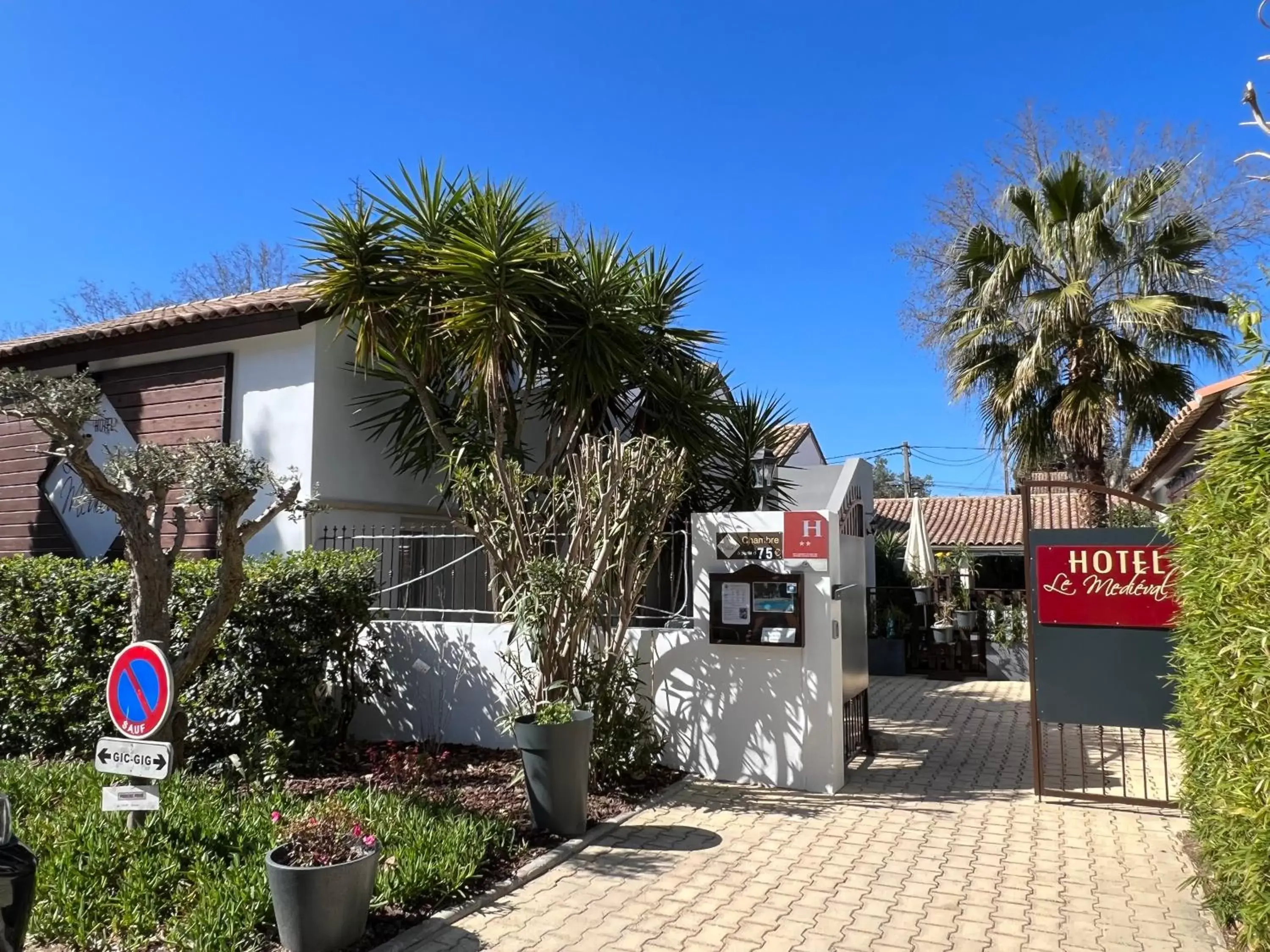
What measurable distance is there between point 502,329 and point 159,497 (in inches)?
118

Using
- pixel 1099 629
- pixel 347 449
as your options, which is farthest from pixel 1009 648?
pixel 347 449

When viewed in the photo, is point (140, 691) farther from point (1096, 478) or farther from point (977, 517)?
point (977, 517)

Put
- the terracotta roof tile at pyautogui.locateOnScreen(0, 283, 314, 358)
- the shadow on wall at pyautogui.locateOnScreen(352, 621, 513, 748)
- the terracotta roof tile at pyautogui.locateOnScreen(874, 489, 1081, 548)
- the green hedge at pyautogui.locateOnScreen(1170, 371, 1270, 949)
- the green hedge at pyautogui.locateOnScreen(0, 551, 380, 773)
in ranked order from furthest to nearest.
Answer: the terracotta roof tile at pyautogui.locateOnScreen(874, 489, 1081, 548)
the terracotta roof tile at pyautogui.locateOnScreen(0, 283, 314, 358)
the shadow on wall at pyautogui.locateOnScreen(352, 621, 513, 748)
the green hedge at pyautogui.locateOnScreen(0, 551, 380, 773)
the green hedge at pyautogui.locateOnScreen(1170, 371, 1270, 949)

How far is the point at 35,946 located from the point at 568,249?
6.87 m

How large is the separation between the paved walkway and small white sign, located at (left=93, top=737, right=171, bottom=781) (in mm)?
1640

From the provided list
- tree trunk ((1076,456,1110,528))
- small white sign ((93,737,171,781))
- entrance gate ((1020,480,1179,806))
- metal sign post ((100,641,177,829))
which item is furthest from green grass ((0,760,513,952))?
tree trunk ((1076,456,1110,528))

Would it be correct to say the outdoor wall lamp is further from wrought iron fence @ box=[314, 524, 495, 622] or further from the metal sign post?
the metal sign post

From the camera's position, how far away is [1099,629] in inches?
241

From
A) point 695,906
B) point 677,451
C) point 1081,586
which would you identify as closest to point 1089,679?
point 1081,586

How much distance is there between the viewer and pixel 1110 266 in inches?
446

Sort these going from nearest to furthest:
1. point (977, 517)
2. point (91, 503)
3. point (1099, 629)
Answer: point (1099, 629)
point (91, 503)
point (977, 517)

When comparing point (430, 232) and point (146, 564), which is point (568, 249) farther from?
point (146, 564)

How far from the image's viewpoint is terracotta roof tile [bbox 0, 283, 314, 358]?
29.2 feet

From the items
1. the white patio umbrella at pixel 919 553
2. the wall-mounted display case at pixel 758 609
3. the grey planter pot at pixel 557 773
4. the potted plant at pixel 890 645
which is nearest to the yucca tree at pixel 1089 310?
the white patio umbrella at pixel 919 553
